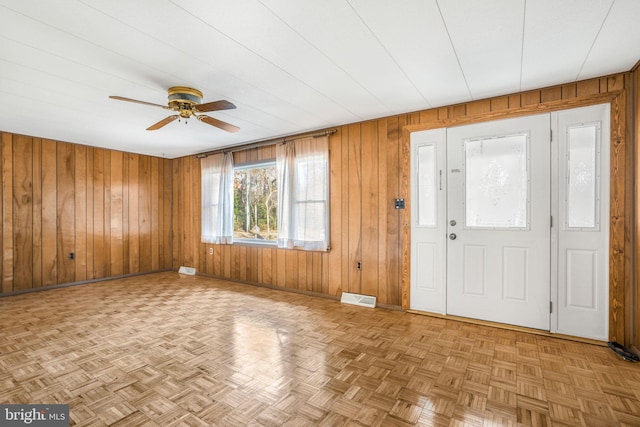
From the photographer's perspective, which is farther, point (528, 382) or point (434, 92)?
point (434, 92)

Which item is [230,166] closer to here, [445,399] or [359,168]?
[359,168]

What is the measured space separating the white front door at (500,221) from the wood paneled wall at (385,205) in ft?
0.78

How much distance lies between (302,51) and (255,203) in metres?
3.31

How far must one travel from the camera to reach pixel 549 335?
276 cm

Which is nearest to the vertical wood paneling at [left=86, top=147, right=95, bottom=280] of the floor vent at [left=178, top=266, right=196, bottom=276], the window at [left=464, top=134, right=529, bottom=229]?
the floor vent at [left=178, top=266, right=196, bottom=276]

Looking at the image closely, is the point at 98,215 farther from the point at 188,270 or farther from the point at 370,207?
the point at 370,207

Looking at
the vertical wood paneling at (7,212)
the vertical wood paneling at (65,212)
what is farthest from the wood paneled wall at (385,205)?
the vertical wood paneling at (7,212)

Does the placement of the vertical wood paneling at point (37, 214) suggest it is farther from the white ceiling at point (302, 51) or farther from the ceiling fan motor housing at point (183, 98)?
the ceiling fan motor housing at point (183, 98)

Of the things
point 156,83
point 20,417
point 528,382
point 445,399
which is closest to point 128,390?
point 20,417

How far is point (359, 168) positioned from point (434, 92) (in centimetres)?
129

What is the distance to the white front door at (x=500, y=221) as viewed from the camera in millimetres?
2842

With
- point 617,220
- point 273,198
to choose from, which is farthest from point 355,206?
point 617,220

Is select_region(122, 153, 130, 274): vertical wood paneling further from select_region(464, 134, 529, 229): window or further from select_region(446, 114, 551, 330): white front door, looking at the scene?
select_region(464, 134, 529, 229): window

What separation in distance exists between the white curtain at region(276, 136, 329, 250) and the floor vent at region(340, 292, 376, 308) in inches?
27.5
